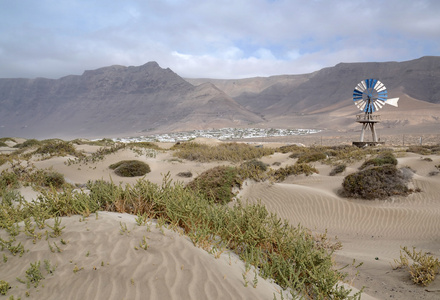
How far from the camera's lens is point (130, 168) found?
56.1ft

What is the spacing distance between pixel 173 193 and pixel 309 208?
6.21 meters

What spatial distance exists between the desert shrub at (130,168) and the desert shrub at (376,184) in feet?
36.9

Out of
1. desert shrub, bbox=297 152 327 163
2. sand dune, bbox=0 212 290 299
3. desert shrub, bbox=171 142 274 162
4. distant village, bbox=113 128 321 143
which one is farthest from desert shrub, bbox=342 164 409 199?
distant village, bbox=113 128 321 143

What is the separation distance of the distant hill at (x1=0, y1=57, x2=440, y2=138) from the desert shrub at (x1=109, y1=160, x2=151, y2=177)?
64.9 meters

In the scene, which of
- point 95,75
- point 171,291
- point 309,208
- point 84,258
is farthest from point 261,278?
point 95,75

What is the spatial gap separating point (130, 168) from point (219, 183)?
8.52 meters

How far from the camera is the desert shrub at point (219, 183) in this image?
9938mm

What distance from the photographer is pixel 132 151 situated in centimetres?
2125

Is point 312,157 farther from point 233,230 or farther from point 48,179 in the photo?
point 233,230

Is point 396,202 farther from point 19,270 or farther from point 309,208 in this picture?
point 19,270

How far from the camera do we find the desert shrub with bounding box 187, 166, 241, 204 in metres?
9.94

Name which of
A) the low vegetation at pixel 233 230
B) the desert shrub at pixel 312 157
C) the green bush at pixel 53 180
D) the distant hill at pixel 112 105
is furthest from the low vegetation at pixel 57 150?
the distant hill at pixel 112 105

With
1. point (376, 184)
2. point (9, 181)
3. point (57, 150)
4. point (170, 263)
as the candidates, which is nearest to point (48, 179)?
point (9, 181)

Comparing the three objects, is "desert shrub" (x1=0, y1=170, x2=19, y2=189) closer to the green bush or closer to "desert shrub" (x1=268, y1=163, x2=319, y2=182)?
the green bush
